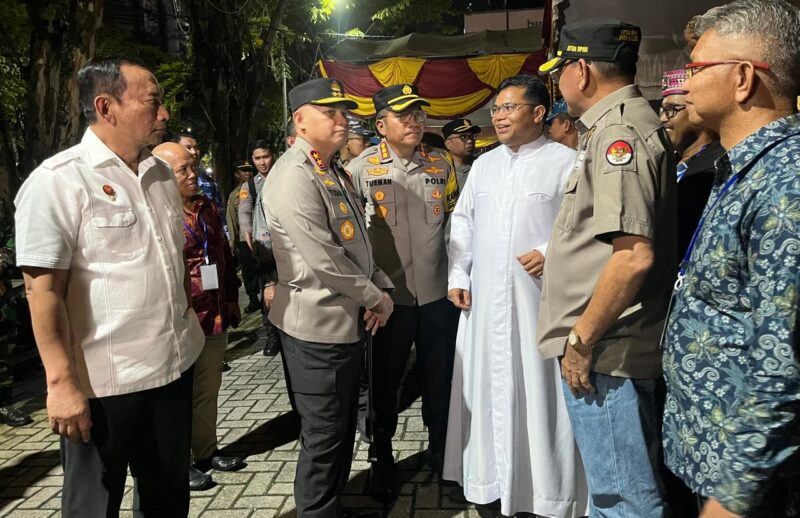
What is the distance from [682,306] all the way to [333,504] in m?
1.87

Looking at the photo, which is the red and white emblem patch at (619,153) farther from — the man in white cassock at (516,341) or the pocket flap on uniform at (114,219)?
the pocket flap on uniform at (114,219)

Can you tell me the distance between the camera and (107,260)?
2.04 m

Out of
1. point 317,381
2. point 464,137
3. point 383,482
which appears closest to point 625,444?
point 317,381

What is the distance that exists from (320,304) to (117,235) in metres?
0.96

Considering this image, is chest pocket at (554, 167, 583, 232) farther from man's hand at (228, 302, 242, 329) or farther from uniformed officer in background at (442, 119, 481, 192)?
uniformed officer in background at (442, 119, 481, 192)

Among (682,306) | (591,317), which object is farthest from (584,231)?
(682,306)

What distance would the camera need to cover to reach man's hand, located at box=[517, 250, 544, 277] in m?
2.81

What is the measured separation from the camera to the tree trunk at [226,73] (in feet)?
43.5

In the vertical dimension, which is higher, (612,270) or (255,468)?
(612,270)

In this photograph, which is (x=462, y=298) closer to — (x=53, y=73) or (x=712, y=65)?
(x=712, y=65)

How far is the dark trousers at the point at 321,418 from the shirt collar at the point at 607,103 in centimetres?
149

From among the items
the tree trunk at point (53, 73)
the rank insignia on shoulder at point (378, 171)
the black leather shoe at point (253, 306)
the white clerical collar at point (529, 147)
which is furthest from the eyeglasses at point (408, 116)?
the tree trunk at point (53, 73)

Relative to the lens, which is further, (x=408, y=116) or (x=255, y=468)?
(x=255, y=468)

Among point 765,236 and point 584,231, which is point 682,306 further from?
point 584,231
